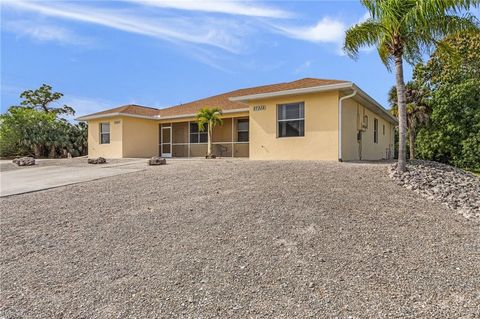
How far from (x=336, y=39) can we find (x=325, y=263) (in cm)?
917

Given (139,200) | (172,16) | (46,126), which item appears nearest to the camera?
(139,200)

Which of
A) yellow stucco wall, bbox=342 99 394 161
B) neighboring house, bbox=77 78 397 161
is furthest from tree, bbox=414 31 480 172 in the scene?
yellow stucco wall, bbox=342 99 394 161

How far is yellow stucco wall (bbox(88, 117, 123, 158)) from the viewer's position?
2038cm

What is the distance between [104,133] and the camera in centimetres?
2145

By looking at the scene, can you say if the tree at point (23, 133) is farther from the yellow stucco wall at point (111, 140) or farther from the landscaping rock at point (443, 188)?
the landscaping rock at point (443, 188)

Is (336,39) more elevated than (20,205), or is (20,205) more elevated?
(336,39)

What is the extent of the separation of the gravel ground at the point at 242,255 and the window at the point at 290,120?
6175 millimetres

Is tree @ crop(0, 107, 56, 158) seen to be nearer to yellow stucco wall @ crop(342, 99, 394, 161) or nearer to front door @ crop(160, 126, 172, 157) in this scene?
front door @ crop(160, 126, 172, 157)

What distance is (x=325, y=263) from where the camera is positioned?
14.1 feet

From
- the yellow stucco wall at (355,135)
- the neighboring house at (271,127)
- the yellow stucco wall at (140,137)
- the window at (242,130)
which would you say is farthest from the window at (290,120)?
the yellow stucco wall at (140,137)

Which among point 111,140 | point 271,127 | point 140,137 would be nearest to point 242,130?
point 271,127

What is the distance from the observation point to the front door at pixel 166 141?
22.3 m

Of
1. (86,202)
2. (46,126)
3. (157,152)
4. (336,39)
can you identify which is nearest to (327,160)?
(336,39)

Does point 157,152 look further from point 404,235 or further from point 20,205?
point 404,235
